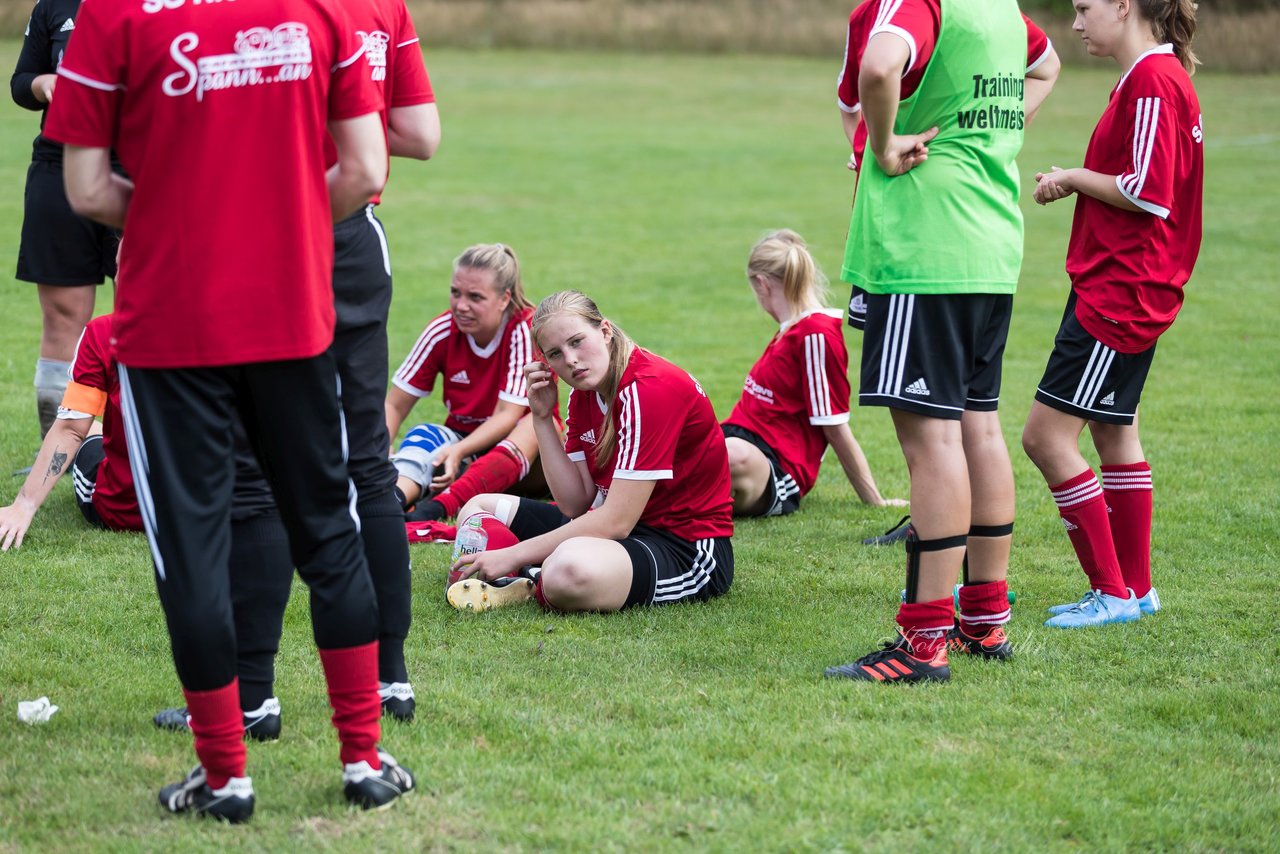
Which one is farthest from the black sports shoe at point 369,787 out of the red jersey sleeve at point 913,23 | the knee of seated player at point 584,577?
the red jersey sleeve at point 913,23

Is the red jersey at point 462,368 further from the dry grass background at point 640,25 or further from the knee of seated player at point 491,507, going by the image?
the dry grass background at point 640,25

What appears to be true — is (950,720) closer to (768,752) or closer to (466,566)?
(768,752)

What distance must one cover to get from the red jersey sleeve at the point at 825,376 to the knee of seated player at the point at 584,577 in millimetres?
1719

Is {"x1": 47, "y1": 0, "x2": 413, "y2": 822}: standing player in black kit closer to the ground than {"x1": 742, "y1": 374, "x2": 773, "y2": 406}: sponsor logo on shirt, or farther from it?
farther from it

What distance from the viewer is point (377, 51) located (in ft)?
11.1

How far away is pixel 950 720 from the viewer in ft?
12.5

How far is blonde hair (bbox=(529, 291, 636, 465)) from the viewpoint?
15.8 ft

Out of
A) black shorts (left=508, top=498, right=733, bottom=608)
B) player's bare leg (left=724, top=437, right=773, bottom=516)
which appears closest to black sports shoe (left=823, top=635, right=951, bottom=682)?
black shorts (left=508, top=498, right=733, bottom=608)

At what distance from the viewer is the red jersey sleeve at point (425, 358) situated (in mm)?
6828

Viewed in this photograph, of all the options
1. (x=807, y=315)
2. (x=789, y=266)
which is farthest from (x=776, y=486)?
(x=789, y=266)

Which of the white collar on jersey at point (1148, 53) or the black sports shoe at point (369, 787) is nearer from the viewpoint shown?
the black sports shoe at point (369, 787)

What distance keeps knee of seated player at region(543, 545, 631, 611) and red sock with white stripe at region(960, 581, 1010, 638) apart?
1.15 meters

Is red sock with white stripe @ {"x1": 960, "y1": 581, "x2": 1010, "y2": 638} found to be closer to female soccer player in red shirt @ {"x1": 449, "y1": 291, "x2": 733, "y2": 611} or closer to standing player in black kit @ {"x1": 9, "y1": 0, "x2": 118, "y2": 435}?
female soccer player in red shirt @ {"x1": 449, "y1": 291, "x2": 733, "y2": 611}

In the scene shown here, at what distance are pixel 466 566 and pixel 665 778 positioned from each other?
181 centimetres
